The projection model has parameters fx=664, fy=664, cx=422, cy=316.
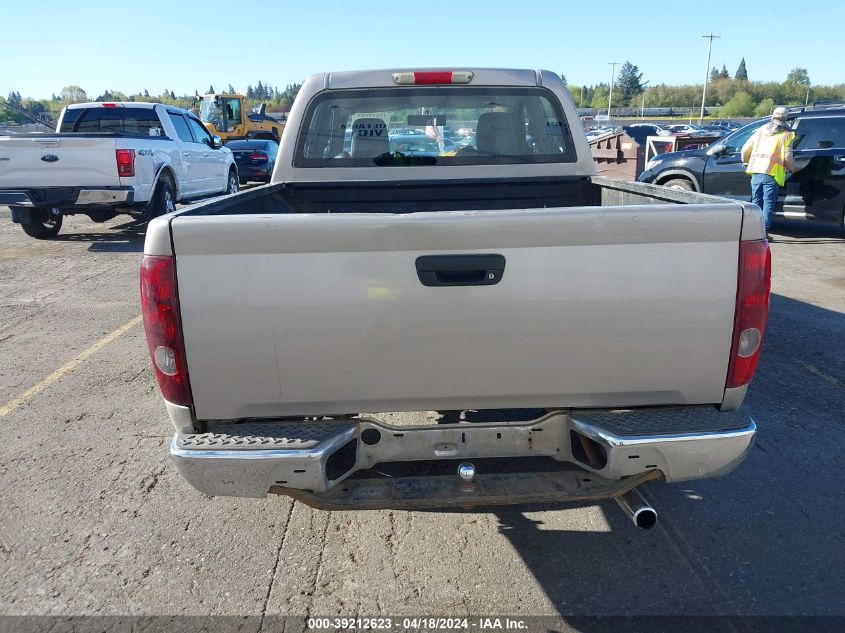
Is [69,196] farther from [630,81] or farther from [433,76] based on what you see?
[630,81]

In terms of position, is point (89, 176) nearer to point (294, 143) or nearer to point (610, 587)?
point (294, 143)

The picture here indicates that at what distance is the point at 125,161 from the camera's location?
988cm

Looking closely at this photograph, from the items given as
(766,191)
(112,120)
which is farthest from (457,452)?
(112,120)

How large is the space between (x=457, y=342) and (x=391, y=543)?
1.26 meters

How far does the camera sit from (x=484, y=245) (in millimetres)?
2287

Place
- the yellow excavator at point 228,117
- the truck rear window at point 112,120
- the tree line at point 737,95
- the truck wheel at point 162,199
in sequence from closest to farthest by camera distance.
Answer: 1. the truck wheel at point 162,199
2. the truck rear window at point 112,120
3. the yellow excavator at point 228,117
4. the tree line at point 737,95

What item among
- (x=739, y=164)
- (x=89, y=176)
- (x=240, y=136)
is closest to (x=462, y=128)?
(x=89, y=176)

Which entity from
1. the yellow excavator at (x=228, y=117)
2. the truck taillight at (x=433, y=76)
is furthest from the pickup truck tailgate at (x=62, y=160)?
the yellow excavator at (x=228, y=117)

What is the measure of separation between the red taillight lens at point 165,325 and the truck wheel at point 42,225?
10.4 meters

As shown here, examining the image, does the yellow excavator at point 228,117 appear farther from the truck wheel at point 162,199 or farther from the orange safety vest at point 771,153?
the orange safety vest at point 771,153

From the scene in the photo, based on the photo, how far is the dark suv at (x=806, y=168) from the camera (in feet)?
33.0

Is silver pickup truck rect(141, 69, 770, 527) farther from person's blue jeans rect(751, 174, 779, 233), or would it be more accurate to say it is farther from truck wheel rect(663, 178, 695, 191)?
truck wheel rect(663, 178, 695, 191)

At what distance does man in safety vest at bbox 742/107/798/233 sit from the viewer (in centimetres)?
970

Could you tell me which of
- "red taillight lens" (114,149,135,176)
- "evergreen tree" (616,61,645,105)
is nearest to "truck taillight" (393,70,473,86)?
"red taillight lens" (114,149,135,176)
